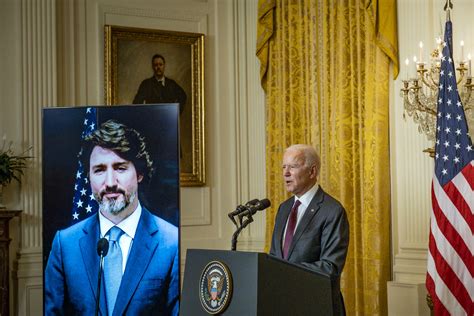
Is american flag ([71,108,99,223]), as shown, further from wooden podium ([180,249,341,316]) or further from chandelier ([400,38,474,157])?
chandelier ([400,38,474,157])

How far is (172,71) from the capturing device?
8016 mm

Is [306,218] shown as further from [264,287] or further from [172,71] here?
[172,71]

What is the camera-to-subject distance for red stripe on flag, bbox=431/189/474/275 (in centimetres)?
520

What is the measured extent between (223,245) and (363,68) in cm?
251

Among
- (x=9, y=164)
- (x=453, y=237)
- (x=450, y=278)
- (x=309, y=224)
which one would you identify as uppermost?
(x=9, y=164)

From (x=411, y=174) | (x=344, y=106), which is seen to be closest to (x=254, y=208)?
(x=411, y=174)

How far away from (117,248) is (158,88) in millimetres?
2707

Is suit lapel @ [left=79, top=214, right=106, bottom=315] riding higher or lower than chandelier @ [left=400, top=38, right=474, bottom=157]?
lower

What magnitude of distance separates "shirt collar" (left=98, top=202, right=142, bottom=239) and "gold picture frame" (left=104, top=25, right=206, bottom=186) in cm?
225

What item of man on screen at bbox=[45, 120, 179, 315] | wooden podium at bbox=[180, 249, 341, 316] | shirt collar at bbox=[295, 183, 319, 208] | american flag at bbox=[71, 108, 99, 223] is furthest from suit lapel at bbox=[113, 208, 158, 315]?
wooden podium at bbox=[180, 249, 341, 316]

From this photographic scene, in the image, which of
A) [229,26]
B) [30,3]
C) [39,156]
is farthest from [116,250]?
[229,26]

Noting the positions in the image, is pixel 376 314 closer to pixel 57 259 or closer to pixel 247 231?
pixel 247 231

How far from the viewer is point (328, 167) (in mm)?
7211

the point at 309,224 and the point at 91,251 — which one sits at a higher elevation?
the point at 309,224
